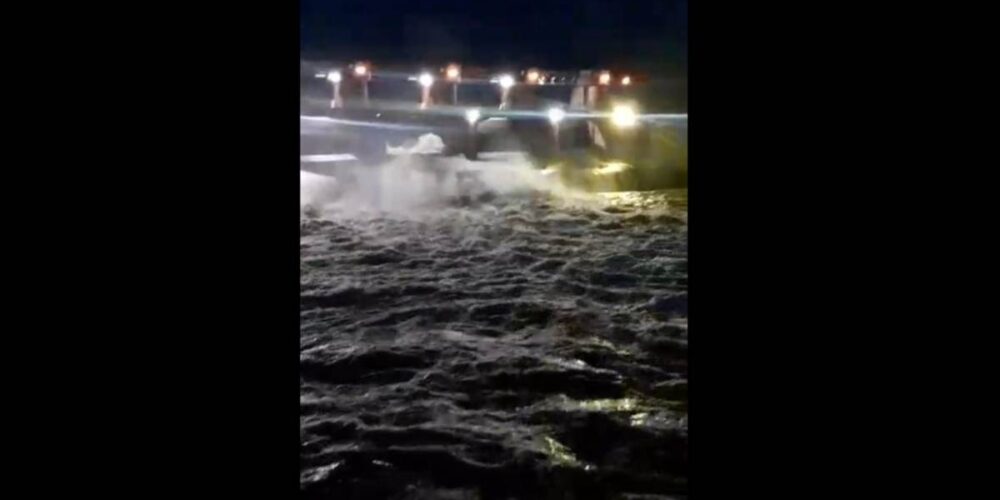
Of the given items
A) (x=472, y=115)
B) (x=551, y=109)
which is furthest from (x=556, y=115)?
(x=472, y=115)

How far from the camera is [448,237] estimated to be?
25.1ft

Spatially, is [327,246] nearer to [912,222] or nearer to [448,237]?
[448,237]

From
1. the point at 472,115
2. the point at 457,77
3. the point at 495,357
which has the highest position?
the point at 457,77

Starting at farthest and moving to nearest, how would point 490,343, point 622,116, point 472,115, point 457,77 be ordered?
point 622,116 < point 472,115 < point 457,77 < point 490,343

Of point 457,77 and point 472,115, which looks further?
point 472,115

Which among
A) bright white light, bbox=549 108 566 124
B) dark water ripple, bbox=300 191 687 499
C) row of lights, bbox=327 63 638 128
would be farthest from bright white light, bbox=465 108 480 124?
dark water ripple, bbox=300 191 687 499

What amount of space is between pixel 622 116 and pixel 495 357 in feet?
20.3

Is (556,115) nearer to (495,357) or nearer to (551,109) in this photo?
(551,109)

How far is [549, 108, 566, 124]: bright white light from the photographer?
1040 cm

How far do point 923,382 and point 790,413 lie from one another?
0.28m

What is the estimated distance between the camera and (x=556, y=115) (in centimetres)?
1044

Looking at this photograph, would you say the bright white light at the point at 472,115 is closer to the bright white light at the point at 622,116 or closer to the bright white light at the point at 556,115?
the bright white light at the point at 556,115

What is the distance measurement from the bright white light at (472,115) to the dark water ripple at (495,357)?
212 centimetres
